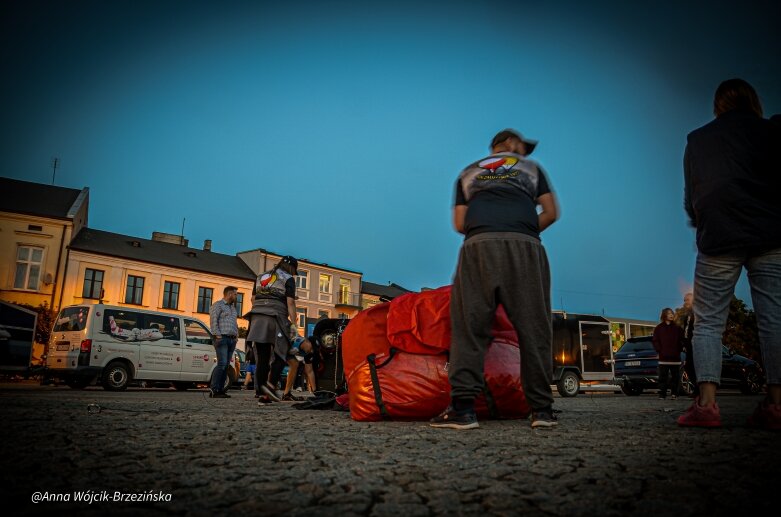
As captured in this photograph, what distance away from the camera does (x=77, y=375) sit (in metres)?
12.0

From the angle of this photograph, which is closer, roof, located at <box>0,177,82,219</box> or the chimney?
roof, located at <box>0,177,82,219</box>

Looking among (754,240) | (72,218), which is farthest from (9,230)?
(754,240)

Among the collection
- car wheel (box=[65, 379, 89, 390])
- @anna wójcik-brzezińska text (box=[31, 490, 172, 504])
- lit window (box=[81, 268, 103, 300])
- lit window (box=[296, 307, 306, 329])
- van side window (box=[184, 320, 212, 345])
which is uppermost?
lit window (box=[81, 268, 103, 300])

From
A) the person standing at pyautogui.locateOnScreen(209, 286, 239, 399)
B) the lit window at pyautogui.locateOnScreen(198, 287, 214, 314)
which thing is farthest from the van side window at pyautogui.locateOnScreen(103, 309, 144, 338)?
the lit window at pyautogui.locateOnScreen(198, 287, 214, 314)

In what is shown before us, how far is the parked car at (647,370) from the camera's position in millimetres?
14180

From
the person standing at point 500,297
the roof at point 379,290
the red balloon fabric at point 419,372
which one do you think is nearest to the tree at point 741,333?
the roof at point 379,290

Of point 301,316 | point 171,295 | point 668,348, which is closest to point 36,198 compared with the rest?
point 171,295

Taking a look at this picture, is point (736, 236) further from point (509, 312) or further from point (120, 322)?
point (120, 322)

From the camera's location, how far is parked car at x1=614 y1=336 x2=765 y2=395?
14.2 metres

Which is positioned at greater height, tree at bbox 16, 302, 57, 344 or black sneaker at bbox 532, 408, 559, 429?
tree at bbox 16, 302, 57, 344

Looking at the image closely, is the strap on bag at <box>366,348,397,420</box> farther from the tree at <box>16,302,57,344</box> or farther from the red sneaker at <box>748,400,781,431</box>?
the tree at <box>16,302,57,344</box>

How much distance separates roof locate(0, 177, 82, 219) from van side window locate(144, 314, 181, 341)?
77.6ft

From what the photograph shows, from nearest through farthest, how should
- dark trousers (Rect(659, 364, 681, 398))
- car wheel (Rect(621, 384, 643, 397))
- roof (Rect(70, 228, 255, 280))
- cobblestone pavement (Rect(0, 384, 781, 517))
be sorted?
cobblestone pavement (Rect(0, 384, 781, 517)) < dark trousers (Rect(659, 364, 681, 398)) < car wheel (Rect(621, 384, 643, 397)) < roof (Rect(70, 228, 255, 280))

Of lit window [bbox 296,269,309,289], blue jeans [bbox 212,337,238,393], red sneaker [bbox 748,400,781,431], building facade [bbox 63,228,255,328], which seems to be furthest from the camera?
lit window [bbox 296,269,309,289]
